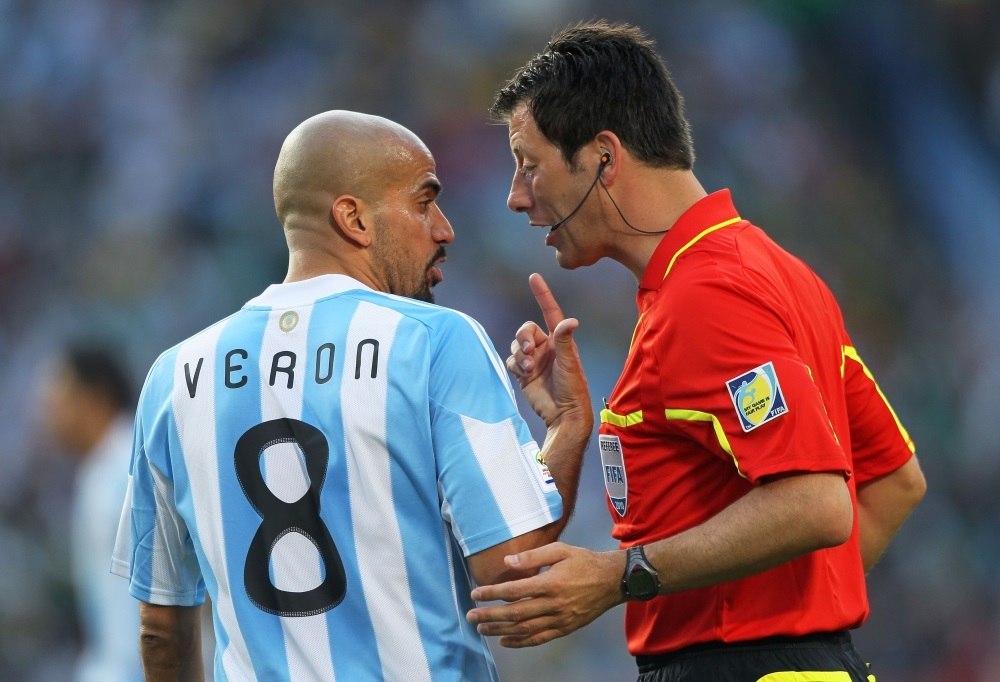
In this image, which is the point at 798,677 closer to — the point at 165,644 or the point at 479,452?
the point at 479,452

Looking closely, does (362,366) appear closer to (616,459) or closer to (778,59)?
(616,459)

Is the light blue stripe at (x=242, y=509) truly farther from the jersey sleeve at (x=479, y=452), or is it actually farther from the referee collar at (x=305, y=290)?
the jersey sleeve at (x=479, y=452)

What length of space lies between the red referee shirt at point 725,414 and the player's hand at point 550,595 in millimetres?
232

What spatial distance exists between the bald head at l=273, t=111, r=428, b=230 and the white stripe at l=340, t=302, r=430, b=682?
463 millimetres

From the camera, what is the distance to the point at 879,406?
8.66ft

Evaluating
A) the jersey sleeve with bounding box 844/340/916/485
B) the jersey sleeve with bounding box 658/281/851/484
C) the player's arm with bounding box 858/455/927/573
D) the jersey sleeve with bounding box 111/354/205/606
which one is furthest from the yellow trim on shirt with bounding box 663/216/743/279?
the jersey sleeve with bounding box 111/354/205/606

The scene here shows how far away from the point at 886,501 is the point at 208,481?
1527 mm

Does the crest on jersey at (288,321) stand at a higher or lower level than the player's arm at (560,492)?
→ higher

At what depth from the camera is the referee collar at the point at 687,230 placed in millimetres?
2463

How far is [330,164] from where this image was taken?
7.87 ft

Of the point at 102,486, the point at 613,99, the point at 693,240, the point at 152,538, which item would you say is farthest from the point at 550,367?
the point at 102,486

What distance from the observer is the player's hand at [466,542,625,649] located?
208 centimetres

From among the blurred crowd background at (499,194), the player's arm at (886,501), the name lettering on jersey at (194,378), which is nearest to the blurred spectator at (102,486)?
the name lettering on jersey at (194,378)

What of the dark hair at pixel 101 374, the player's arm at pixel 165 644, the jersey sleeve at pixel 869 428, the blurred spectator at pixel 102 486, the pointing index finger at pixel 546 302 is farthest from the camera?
the dark hair at pixel 101 374
